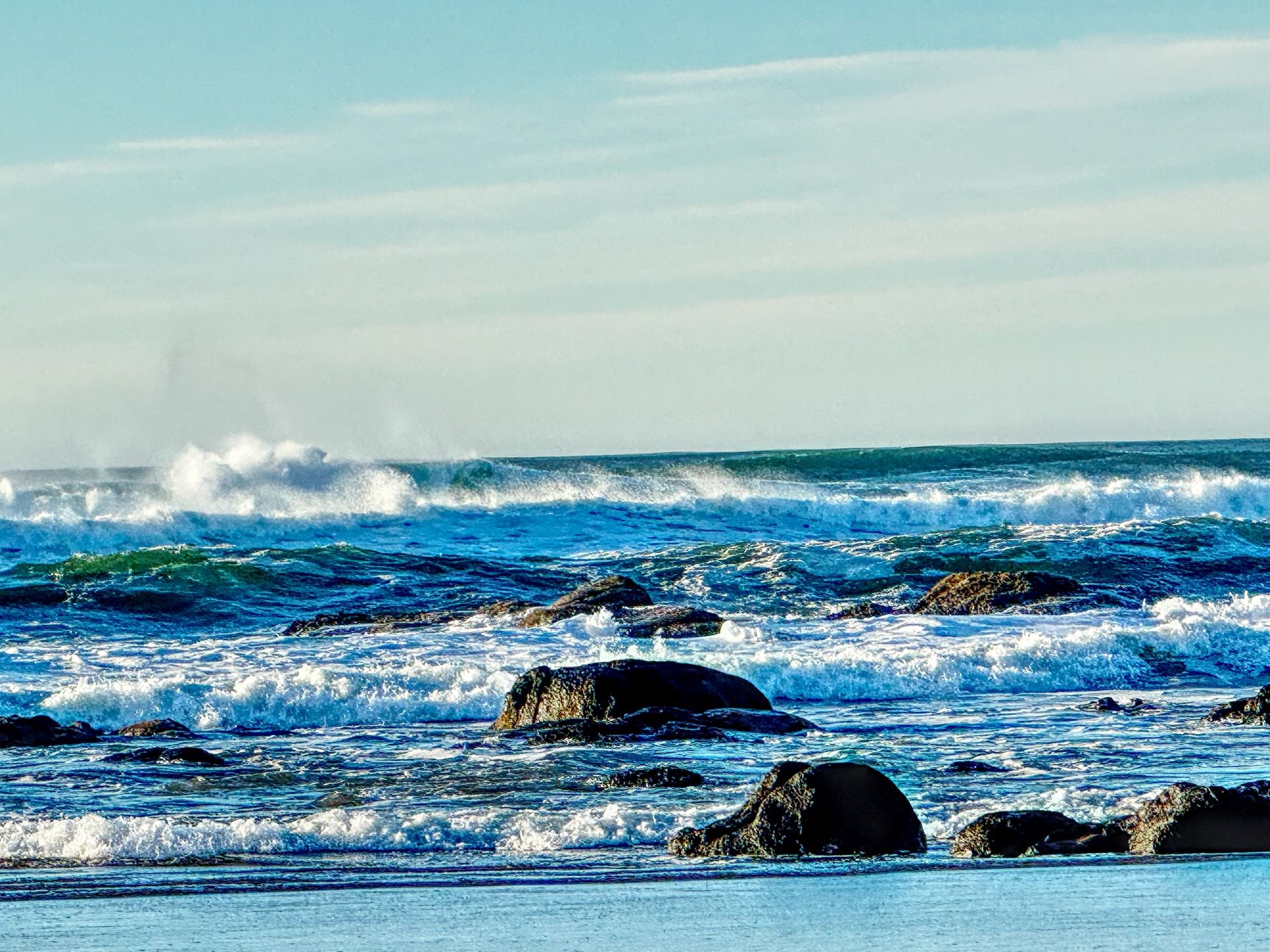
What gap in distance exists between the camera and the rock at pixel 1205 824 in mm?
8023

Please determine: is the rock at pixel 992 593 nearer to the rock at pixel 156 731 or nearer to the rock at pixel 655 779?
the rock at pixel 156 731

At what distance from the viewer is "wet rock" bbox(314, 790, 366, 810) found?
32.3 feet

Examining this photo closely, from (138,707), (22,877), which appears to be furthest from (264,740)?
(22,877)

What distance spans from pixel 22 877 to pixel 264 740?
5.19 meters

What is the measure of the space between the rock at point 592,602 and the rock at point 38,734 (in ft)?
22.4

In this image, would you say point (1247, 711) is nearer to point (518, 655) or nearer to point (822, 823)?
point (822, 823)

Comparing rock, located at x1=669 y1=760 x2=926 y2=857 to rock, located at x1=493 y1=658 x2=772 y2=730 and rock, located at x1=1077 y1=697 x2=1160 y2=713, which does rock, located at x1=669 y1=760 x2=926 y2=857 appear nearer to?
rock, located at x1=493 y1=658 x2=772 y2=730

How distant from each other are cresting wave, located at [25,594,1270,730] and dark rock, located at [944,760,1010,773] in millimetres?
5002

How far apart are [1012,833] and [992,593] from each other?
1259 cm

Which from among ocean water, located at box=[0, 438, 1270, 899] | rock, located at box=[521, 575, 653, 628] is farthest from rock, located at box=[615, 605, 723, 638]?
rock, located at box=[521, 575, 653, 628]

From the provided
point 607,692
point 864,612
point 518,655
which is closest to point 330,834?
point 607,692

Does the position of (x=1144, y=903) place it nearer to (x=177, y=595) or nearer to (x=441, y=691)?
(x=441, y=691)

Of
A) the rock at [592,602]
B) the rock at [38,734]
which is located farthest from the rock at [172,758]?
the rock at [592,602]

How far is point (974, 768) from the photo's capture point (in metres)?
10.6
